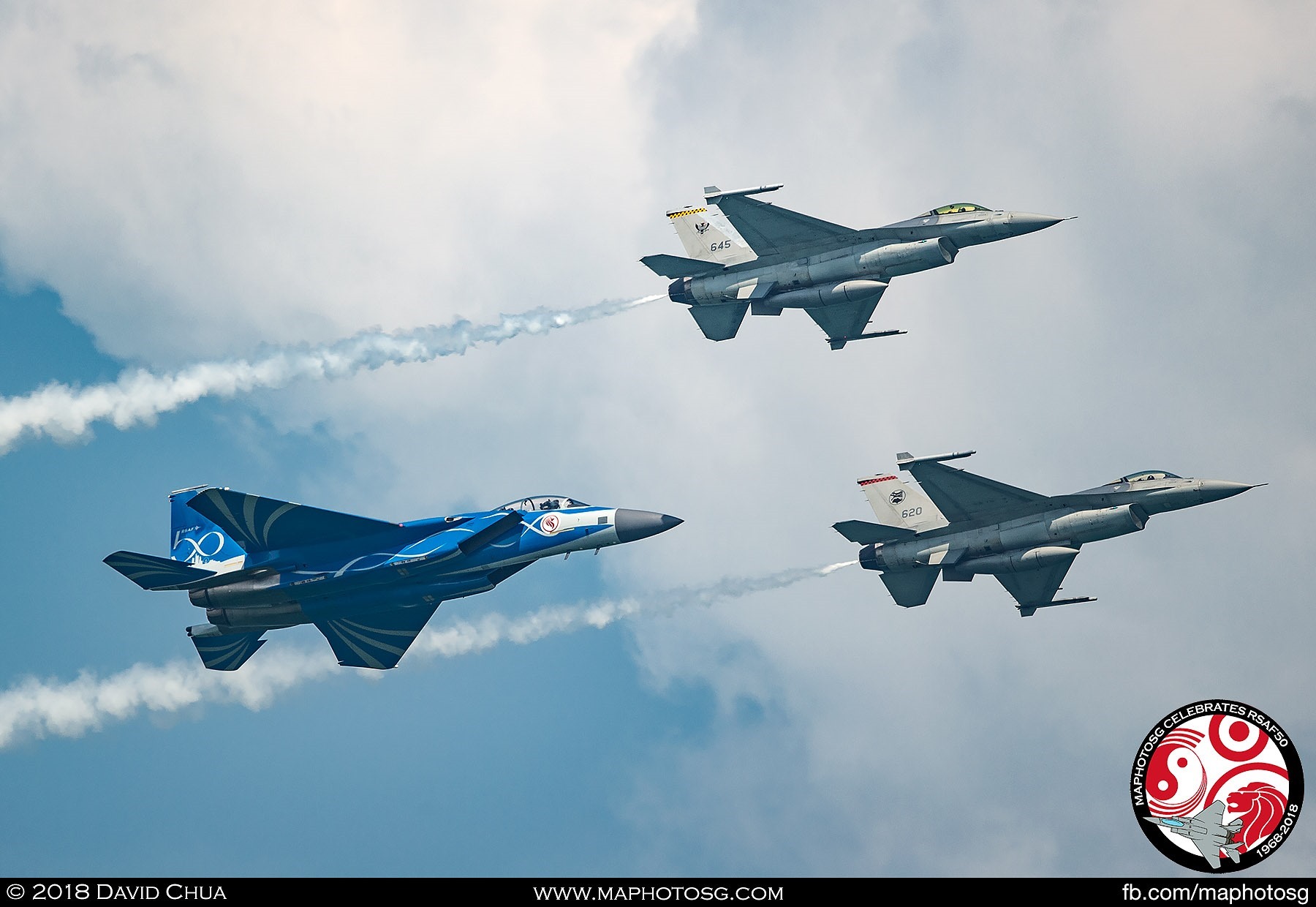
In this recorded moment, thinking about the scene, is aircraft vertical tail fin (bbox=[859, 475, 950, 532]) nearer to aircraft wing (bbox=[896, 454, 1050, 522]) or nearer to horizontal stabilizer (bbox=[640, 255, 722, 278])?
aircraft wing (bbox=[896, 454, 1050, 522])

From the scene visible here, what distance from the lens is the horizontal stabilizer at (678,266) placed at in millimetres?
58250

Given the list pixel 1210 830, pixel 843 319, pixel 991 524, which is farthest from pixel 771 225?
pixel 1210 830

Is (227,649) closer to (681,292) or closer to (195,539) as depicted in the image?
(195,539)

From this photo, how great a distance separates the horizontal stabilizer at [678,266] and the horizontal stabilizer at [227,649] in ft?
65.5

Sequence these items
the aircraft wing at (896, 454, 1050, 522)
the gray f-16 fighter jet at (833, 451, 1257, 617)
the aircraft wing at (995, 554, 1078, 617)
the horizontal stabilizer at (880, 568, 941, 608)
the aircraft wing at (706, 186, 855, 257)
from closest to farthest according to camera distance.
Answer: the gray f-16 fighter jet at (833, 451, 1257, 617) < the aircraft wing at (896, 454, 1050, 522) < the horizontal stabilizer at (880, 568, 941, 608) < the aircraft wing at (995, 554, 1078, 617) < the aircraft wing at (706, 186, 855, 257)

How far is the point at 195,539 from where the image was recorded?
52.7m

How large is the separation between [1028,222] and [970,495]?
10.1m

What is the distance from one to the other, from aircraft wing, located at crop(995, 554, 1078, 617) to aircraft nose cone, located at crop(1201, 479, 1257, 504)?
256 inches

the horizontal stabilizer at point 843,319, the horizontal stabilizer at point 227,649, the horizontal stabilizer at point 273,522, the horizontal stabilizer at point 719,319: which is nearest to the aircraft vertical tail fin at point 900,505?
the horizontal stabilizer at point 843,319

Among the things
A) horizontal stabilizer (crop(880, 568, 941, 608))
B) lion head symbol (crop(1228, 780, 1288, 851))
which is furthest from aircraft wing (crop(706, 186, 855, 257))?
lion head symbol (crop(1228, 780, 1288, 851))

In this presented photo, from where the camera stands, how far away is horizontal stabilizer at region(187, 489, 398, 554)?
4928 cm

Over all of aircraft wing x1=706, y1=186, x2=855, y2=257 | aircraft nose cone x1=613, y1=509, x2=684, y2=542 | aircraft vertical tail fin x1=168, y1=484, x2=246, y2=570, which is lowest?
aircraft nose cone x1=613, y1=509, x2=684, y2=542
